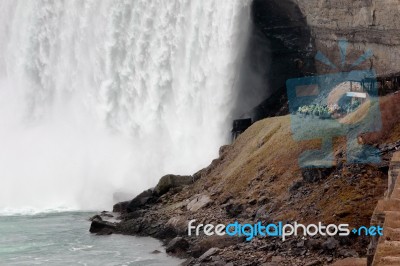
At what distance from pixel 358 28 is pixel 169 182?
15.0 meters

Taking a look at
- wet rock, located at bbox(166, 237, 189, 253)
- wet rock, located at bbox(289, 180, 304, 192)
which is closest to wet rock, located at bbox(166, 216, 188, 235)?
wet rock, located at bbox(166, 237, 189, 253)

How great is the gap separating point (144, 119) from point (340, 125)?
20.7 m

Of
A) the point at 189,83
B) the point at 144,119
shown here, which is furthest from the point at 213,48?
the point at 144,119

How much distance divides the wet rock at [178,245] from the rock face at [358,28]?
1702cm

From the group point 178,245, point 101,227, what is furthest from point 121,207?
point 178,245

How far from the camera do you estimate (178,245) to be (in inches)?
1308

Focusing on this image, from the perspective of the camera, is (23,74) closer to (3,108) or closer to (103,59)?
(3,108)

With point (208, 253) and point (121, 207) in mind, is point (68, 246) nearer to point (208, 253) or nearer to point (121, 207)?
point (121, 207)

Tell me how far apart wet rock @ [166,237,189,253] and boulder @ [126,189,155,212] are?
738 centimetres

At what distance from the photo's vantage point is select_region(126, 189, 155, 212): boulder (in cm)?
4066

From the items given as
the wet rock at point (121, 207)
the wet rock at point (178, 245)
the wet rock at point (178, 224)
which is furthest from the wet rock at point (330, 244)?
the wet rock at point (121, 207)

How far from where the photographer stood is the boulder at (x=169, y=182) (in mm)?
41156

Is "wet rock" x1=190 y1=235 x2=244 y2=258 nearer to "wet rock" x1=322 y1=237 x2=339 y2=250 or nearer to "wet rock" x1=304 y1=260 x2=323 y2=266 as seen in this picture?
"wet rock" x1=322 y1=237 x2=339 y2=250

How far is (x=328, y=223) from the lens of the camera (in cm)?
2895
